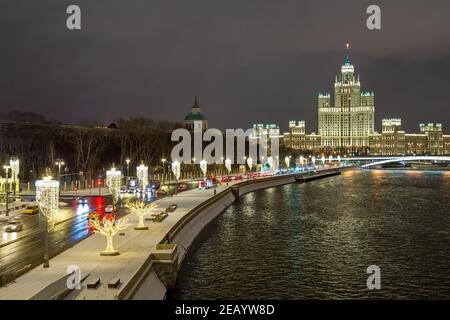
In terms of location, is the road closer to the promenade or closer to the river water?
the promenade

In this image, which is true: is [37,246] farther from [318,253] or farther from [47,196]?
[318,253]

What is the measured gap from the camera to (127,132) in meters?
70.5

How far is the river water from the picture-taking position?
19.0 metres

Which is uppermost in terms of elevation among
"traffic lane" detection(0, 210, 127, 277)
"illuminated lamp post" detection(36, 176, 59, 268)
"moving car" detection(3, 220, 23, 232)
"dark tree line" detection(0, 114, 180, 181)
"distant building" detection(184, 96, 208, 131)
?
"distant building" detection(184, 96, 208, 131)

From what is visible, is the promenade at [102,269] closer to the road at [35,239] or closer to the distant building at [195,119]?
the road at [35,239]

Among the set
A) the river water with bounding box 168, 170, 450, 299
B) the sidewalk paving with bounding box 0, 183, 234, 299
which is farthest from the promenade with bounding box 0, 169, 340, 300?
the river water with bounding box 168, 170, 450, 299

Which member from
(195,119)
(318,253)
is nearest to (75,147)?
(318,253)

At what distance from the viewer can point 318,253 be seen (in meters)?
25.2

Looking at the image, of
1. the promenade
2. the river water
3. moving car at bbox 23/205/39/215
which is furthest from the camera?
moving car at bbox 23/205/39/215

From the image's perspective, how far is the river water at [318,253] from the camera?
62.3 feet

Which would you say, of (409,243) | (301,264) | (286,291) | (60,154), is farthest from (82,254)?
(60,154)

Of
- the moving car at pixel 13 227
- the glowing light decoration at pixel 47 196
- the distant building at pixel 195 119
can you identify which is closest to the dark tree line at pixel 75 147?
the moving car at pixel 13 227
